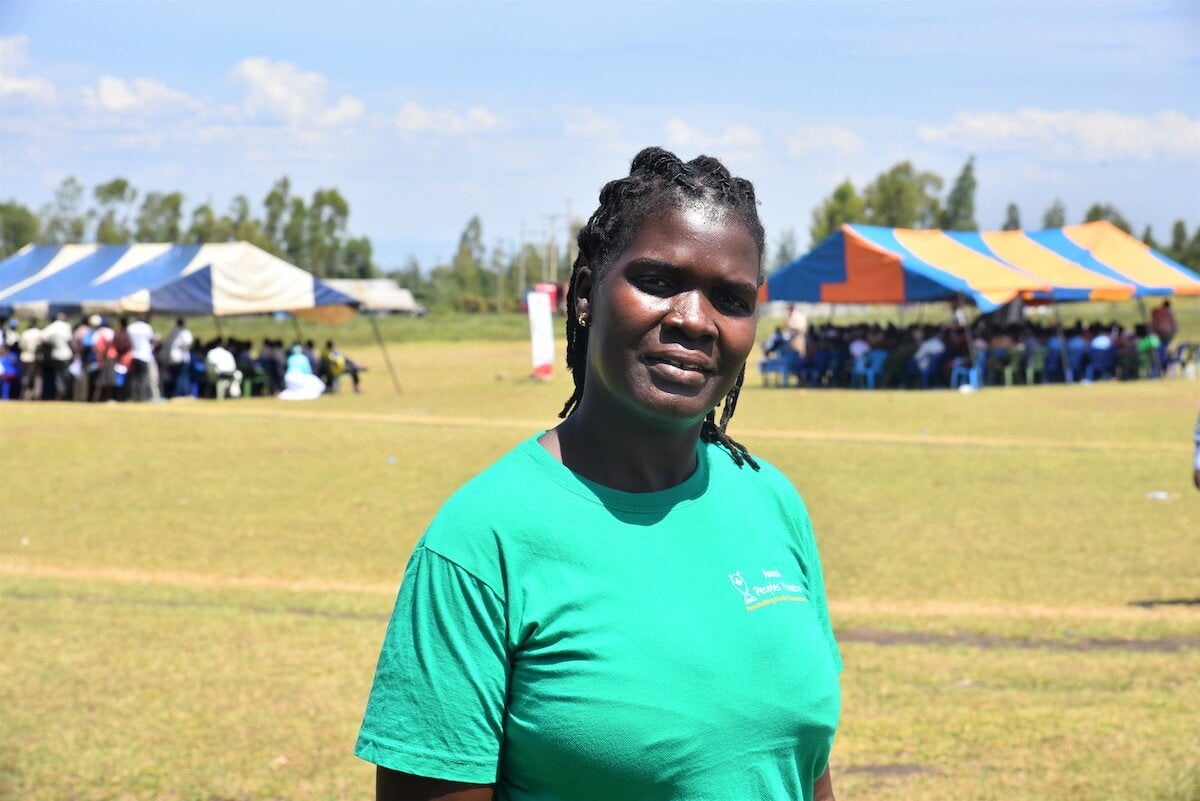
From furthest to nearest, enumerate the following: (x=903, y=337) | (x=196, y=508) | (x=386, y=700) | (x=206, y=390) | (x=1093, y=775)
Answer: (x=903, y=337), (x=206, y=390), (x=196, y=508), (x=1093, y=775), (x=386, y=700)

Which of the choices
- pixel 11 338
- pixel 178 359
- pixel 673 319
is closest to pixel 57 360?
pixel 178 359

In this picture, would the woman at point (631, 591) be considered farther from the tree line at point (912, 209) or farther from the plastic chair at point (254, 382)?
the tree line at point (912, 209)

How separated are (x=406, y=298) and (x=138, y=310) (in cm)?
6607

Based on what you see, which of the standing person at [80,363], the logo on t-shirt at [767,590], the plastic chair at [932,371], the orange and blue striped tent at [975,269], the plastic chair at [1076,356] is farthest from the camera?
the plastic chair at [1076,356]

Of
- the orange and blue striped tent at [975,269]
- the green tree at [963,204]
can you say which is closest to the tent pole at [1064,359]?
the orange and blue striped tent at [975,269]

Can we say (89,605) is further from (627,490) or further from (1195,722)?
(627,490)

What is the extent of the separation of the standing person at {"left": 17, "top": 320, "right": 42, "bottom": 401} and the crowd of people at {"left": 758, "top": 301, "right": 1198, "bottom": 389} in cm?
1467

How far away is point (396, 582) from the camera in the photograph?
1048 centimetres

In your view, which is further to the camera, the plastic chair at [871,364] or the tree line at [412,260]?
the tree line at [412,260]

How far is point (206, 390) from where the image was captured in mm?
28609

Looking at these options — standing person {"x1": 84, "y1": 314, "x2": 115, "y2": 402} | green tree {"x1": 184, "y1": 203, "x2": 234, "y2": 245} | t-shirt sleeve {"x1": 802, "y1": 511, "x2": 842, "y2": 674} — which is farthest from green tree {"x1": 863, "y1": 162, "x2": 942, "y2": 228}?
t-shirt sleeve {"x1": 802, "y1": 511, "x2": 842, "y2": 674}

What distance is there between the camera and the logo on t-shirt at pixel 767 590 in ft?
6.96

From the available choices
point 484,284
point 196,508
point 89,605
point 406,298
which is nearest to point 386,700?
point 89,605

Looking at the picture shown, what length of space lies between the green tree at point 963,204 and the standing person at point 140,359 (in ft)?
260
